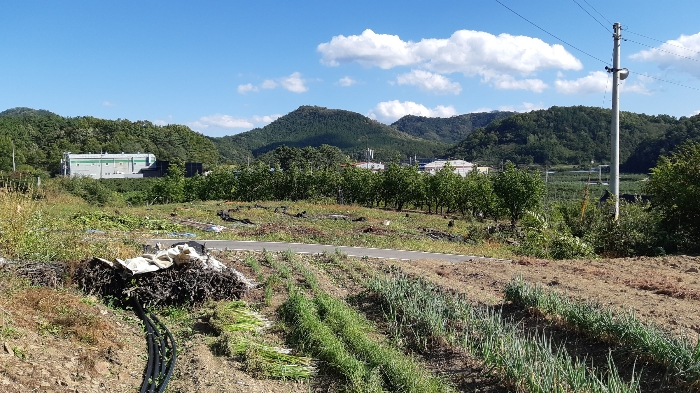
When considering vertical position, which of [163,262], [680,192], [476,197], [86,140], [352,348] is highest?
[86,140]

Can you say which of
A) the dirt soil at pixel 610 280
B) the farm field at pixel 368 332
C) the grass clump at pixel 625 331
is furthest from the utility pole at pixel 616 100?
the grass clump at pixel 625 331

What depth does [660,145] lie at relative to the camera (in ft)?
209

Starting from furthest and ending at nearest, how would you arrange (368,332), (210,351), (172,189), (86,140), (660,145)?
1. (86,140)
2. (660,145)
3. (172,189)
4. (368,332)
5. (210,351)

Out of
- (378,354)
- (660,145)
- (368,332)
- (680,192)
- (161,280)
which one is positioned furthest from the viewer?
(660,145)

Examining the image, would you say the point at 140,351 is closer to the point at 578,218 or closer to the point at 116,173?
the point at 578,218

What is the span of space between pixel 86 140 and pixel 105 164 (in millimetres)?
14707

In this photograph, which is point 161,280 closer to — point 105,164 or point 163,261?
point 163,261

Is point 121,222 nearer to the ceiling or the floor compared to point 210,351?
nearer to the ceiling

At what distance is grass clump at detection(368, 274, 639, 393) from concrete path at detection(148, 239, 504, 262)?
22.5ft

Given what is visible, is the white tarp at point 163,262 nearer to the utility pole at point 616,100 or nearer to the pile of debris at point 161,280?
the pile of debris at point 161,280

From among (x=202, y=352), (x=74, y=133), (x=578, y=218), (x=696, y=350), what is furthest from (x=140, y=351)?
(x=74, y=133)

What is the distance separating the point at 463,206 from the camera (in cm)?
3878

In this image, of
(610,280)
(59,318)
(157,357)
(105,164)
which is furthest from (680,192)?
(105,164)

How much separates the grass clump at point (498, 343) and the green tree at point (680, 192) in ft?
41.5
